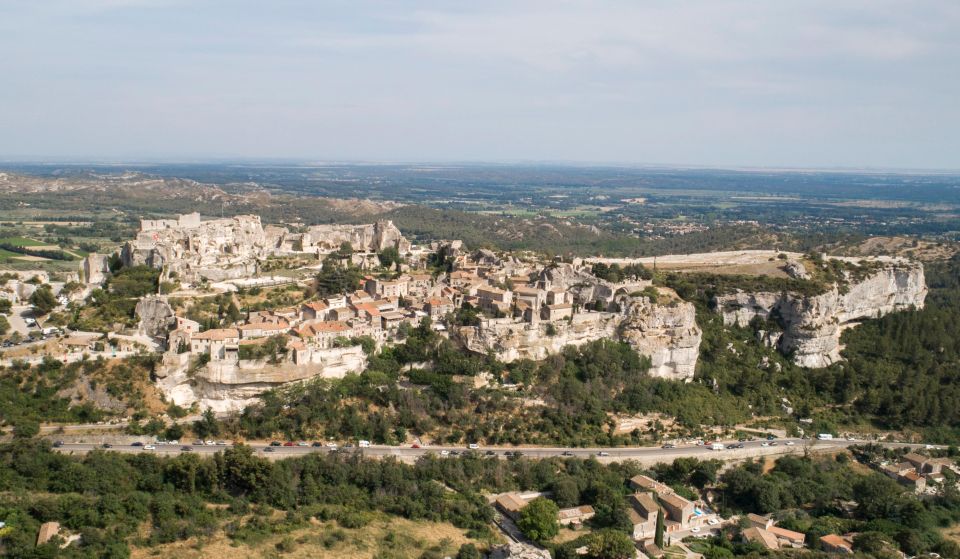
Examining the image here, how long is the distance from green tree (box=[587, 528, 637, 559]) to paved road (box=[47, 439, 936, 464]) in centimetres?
919

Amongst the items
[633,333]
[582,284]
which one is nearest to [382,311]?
[582,284]

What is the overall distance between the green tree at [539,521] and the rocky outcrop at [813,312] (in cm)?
2751

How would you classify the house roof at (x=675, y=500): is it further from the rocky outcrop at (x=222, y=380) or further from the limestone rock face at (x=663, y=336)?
the rocky outcrop at (x=222, y=380)

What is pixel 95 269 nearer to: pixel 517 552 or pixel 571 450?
pixel 571 450

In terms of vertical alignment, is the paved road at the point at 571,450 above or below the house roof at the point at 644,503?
above

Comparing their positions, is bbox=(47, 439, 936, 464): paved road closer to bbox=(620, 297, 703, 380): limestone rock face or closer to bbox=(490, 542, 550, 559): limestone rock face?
bbox=(620, 297, 703, 380): limestone rock face

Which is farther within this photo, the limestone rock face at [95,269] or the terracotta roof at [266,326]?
the limestone rock face at [95,269]

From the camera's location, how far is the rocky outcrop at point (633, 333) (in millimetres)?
42812

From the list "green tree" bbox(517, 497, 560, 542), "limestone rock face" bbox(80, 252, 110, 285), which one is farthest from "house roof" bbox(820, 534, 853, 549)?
"limestone rock face" bbox(80, 252, 110, 285)

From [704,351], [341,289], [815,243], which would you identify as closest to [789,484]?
[704,351]

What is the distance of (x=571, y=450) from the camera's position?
128 ft

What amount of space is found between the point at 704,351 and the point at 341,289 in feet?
81.5

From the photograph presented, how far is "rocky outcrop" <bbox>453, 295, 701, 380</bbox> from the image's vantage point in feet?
140

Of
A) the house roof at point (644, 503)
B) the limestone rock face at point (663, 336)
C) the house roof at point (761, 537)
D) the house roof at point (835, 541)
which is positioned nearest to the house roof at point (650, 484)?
the house roof at point (644, 503)
